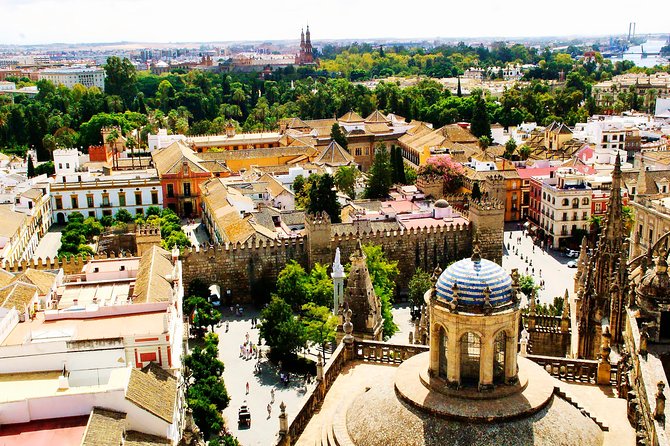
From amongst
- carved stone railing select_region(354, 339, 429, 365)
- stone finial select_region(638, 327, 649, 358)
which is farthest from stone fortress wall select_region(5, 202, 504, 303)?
stone finial select_region(638, 327, 649, 358)

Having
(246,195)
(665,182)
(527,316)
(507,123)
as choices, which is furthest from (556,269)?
(507,123)

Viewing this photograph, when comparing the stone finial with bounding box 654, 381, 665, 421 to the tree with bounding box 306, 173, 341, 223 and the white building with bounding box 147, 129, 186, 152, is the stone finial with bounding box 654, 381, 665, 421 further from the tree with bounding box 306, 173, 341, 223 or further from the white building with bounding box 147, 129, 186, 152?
the white building with bounding box 147, 129, 186, 152

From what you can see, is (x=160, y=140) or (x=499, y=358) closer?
(x=499, y=358)

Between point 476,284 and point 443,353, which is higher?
point 476,284

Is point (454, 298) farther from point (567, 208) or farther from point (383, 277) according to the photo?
point (567, 208)

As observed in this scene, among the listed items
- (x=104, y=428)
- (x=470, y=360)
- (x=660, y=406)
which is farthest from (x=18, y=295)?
(x=660, y=406)

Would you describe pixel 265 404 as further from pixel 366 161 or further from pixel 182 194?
pixel 366 161

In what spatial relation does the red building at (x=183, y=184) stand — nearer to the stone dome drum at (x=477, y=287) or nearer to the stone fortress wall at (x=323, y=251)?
the stone fortress wall at (x=323, y=251)
